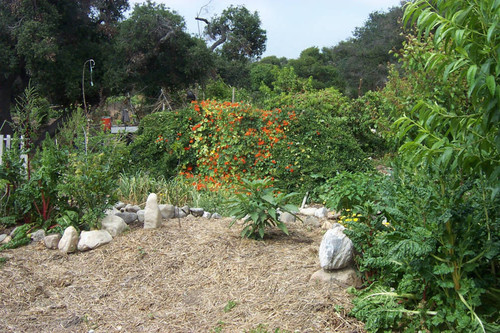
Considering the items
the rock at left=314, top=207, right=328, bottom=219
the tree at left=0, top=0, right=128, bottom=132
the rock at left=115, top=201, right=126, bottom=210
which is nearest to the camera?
the rock at left=314, top=207, right=328, bottom=219

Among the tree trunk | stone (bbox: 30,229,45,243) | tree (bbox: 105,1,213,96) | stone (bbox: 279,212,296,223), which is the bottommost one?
stone (bbox: 30,229,45,243)

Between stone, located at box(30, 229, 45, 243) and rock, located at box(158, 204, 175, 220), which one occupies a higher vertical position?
rock, located at box(158, 204, 175, 220)

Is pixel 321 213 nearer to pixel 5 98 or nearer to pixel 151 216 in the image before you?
pixel 151 216

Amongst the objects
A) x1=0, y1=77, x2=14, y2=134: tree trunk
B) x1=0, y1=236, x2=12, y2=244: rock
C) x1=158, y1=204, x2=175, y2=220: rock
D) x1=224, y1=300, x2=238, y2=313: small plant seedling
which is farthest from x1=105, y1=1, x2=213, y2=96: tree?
x1=224, y1=300, x2=238, y2=313: small plant seedling

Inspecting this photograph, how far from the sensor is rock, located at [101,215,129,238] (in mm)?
4754

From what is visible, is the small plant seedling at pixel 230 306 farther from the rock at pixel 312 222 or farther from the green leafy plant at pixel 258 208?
the rock at pixel 312 222

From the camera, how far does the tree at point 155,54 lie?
14922 millimetres

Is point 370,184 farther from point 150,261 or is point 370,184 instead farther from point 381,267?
point 150,261

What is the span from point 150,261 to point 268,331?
5.20 feet

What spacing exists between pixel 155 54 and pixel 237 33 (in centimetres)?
1194

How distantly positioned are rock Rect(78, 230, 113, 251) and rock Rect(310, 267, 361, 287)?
7.45 feet

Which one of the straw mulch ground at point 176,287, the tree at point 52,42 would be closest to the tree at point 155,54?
the tree at point 52,42

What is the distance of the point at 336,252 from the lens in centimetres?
339

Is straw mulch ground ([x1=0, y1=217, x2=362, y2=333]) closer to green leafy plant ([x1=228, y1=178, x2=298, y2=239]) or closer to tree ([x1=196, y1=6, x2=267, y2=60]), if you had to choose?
green leafy plant ([x1=228, y1=178, x2=298, y2=239])
